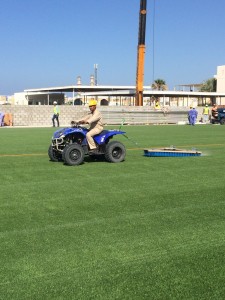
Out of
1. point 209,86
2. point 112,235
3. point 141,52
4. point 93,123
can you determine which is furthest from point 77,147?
point 209,86

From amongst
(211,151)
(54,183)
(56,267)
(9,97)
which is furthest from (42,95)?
(56,267)

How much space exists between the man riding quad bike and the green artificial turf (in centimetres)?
121

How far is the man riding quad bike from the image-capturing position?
959 cm

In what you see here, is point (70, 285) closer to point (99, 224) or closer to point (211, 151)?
point (99, 224)

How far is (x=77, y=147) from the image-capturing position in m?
9.59

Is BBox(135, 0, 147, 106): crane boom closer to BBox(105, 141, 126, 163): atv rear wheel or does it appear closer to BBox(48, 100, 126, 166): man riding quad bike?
BBox(105, 141, 126, 163): atv rear wheel

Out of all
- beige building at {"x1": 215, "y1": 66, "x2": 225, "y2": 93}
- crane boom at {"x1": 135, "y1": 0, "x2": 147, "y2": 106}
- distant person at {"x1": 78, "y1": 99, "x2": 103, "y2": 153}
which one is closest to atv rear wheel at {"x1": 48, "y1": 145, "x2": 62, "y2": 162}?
distant person at {"x1": 78, "y1": 99, "x2": 103, "y2": 153}

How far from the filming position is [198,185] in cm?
724

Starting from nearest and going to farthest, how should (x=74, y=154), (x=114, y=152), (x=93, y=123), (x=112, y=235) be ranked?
1. (x=112, y=235)
2. (x=74, y=154)
3. (x=93, y=123)
4. (x=114, y=152)

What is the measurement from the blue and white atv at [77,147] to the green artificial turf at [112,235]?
1.19m

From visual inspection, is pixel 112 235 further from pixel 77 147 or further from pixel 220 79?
pixel 220 79

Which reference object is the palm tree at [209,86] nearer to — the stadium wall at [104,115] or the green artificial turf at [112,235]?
the stadium wall at [104,115]

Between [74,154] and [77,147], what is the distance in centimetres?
18

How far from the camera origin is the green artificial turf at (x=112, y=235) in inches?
133
